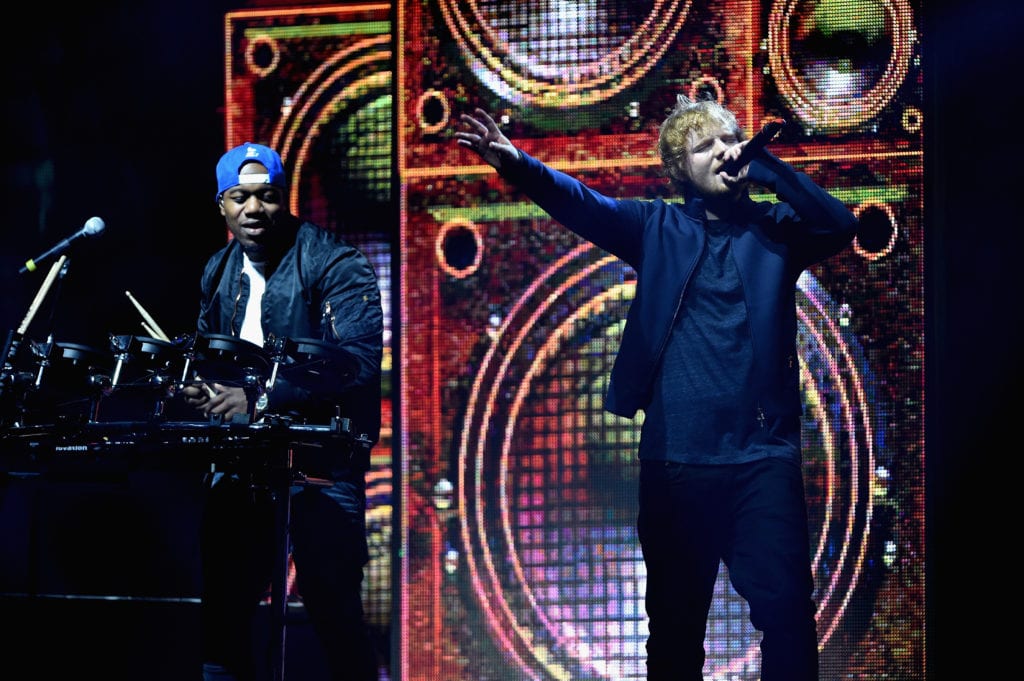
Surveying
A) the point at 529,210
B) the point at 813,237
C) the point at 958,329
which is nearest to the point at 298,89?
the point at 529,210

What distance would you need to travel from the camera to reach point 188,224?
4.22 metres

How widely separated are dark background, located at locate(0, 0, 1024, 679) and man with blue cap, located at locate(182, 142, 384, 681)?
0.79 metres

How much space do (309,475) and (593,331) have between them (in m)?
1.16

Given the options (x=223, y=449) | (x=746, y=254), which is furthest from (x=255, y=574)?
(x=746, y=254)

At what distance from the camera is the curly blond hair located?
299 centimetres

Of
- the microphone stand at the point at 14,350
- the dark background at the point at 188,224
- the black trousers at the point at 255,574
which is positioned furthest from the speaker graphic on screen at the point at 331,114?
the black trousers at the point at 255,574

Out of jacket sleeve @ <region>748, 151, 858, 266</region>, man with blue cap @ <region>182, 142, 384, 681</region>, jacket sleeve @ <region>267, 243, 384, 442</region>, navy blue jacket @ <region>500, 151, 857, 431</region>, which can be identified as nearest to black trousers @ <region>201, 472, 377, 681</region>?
man with blue cap @ <region>182, 142, 384, 681</region>

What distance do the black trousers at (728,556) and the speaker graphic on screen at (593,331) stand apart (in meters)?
0.85

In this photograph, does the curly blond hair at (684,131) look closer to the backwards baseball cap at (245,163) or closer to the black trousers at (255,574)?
the backwards baseball cap at (245,163)

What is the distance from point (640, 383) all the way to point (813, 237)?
565 millimetres

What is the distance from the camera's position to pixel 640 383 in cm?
286

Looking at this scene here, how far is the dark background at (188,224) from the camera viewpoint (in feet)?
11.7

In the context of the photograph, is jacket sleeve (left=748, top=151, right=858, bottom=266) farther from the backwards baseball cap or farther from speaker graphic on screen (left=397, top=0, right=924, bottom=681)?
the backwards baseball cap

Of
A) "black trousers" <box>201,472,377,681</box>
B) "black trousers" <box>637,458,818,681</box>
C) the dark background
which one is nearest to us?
"black trousers" <box>637,458,818,681</box>
